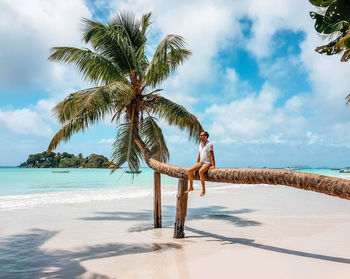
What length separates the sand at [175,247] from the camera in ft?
18.6

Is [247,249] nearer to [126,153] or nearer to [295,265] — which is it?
[295,265]

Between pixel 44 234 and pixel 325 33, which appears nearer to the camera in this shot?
pixel 325 33

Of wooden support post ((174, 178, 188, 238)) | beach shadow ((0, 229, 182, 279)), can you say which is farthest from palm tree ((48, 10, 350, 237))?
beach shadow ((0, 229, 182, 279))

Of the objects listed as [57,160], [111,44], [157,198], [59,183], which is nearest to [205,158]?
[157,198]

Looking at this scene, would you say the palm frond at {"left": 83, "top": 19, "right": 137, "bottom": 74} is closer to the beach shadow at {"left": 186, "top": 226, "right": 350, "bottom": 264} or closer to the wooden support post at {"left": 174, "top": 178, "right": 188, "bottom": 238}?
the wooden support post at {"left": 174, "top": 178, "right": 188, "bottom": 238}

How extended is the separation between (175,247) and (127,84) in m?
5.36

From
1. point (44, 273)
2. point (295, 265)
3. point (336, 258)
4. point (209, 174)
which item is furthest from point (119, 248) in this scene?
point (336, 258)

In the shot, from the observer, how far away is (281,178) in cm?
545

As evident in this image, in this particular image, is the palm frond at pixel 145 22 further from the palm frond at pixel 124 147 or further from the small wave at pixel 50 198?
the small wave at pixel 50 198

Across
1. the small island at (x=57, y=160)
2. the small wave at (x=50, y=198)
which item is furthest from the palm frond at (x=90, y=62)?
the small island at (x=57, y=160)

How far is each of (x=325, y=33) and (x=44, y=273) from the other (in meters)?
9.65

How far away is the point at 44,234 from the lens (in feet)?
30.4

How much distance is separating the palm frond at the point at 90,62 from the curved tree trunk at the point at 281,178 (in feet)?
13.8

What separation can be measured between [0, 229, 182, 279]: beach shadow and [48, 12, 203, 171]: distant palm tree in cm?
284
